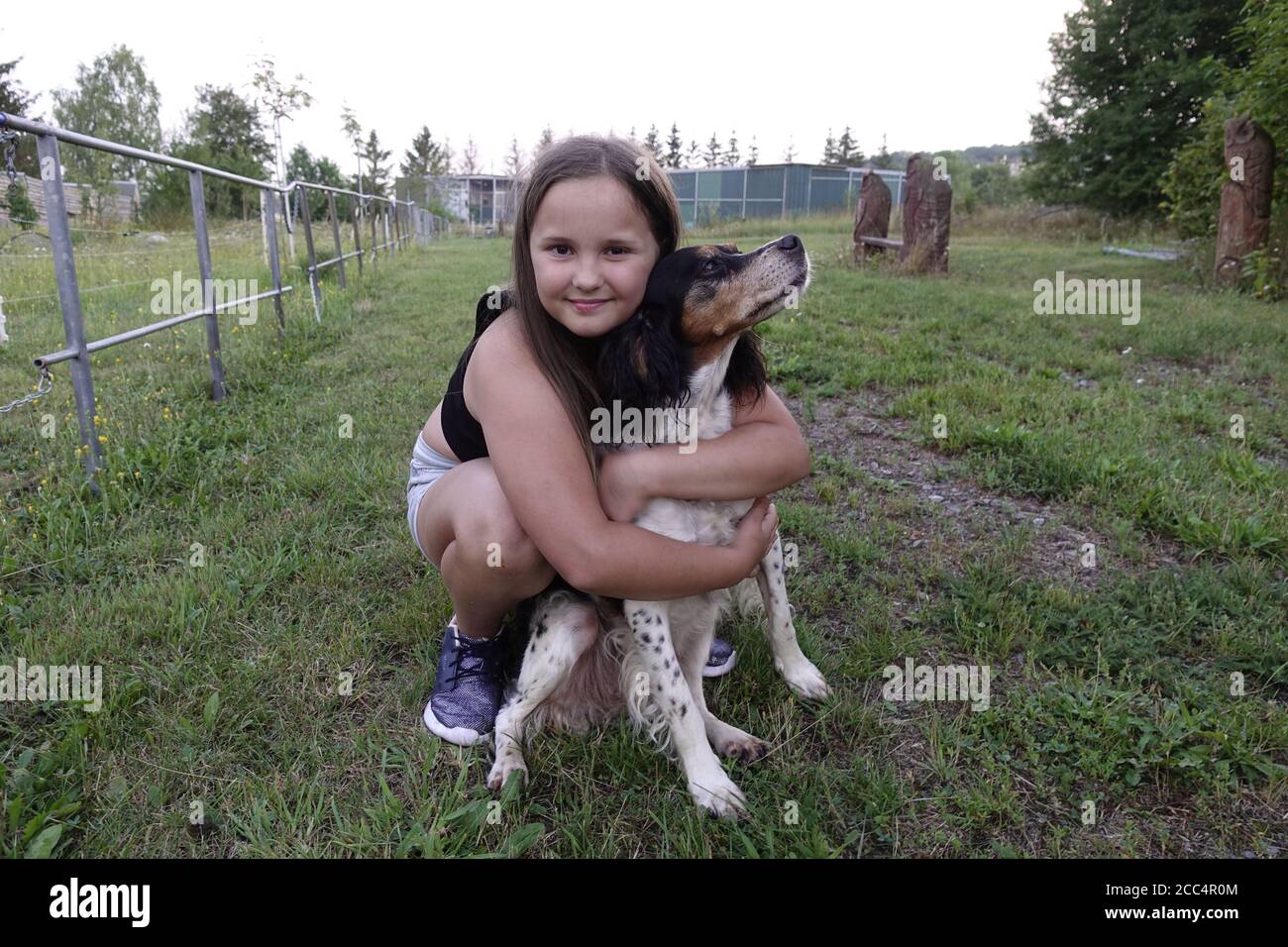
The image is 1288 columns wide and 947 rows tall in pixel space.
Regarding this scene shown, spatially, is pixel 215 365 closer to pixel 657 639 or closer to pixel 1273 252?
pixel 657 639

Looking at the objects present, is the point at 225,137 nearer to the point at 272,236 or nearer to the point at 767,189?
the point at 767,189

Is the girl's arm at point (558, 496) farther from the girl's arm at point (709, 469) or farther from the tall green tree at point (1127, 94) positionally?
the tall green tree at point (1127, 94)

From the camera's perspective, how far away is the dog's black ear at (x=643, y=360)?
A: 180 centimetres

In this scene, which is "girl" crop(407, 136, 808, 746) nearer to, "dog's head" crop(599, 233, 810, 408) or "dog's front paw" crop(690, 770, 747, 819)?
"dog's head" crop(599, 233, 810, 408)

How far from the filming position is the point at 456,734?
1.98 m

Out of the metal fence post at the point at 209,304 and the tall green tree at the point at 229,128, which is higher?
the tall green tree at the point at 229,128

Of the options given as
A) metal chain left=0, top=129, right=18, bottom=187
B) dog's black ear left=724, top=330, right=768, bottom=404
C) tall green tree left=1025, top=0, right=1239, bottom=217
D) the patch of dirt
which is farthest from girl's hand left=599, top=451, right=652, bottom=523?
tall green tree left=1025, top=0, right=1239, bottom=217

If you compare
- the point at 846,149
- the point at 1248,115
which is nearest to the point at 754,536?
the point at 1248,115

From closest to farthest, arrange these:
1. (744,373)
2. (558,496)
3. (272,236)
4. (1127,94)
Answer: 1. (558,496)
2. (744,373)
3. (272,236)
4. (1127,94)

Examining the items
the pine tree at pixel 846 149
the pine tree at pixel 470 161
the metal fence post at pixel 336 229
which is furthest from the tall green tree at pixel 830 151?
the metal fence post at pixel 336 229

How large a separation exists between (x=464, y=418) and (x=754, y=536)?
34.5 inches

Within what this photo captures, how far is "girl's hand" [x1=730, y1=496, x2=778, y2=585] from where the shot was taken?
1.90 metres

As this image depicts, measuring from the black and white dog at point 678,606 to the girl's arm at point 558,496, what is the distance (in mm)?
121

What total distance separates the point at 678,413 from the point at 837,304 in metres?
5.73
